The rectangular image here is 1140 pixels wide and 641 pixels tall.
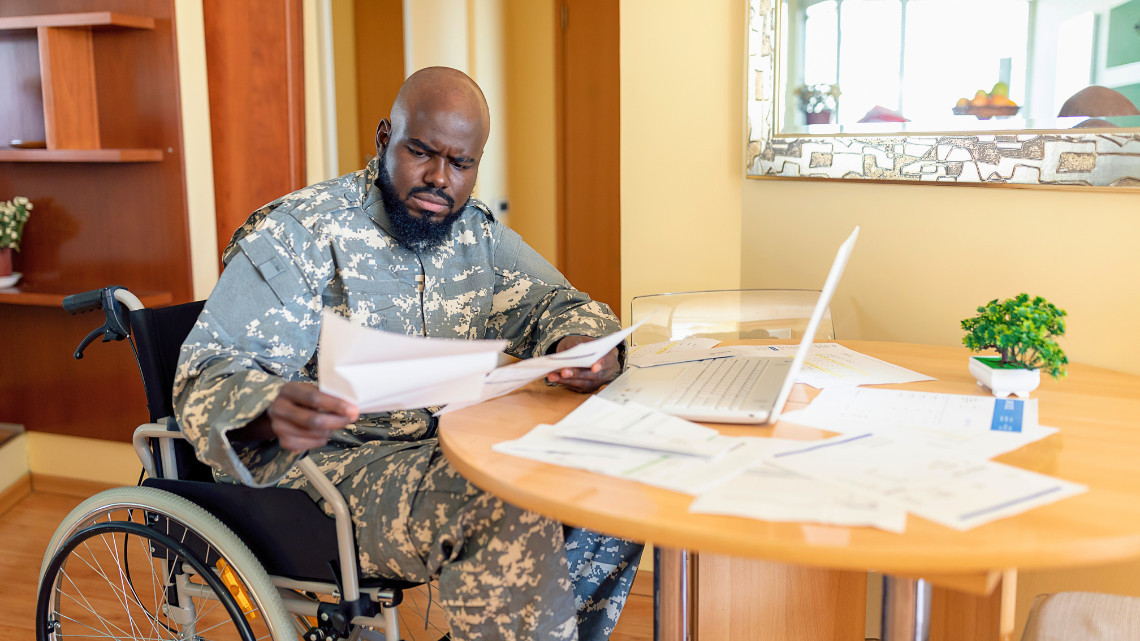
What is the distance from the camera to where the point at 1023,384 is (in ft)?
4.25

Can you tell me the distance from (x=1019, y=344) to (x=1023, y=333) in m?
0.02

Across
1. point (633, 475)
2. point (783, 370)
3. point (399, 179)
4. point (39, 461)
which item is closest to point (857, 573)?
point (783, 370)

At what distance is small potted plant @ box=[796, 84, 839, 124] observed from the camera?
195 centimetres

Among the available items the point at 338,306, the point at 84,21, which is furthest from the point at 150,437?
the point at 84,21

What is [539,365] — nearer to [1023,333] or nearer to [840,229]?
[1023,333]

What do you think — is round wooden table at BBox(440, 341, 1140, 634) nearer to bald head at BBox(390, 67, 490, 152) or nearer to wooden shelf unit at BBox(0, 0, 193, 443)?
bald head at BBox(390, 67, 490, 152)

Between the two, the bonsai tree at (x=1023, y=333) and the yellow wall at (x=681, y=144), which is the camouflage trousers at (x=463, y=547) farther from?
the yellow wall at (x=681, y=144)

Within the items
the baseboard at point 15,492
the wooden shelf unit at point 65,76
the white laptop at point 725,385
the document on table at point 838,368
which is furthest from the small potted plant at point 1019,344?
the baseboard at point 15,492

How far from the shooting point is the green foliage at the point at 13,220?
2.87 m

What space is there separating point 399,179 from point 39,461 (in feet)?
7.59

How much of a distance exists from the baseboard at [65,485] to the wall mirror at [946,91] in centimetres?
242

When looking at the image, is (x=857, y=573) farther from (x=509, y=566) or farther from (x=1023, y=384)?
(x=509, y=566)

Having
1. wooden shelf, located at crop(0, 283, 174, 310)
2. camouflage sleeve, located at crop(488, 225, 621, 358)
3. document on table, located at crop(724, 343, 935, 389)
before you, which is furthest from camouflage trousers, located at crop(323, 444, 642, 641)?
wooden shelf, located at crop(0, 283, 174, 310)

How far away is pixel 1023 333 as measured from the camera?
1276 mm
